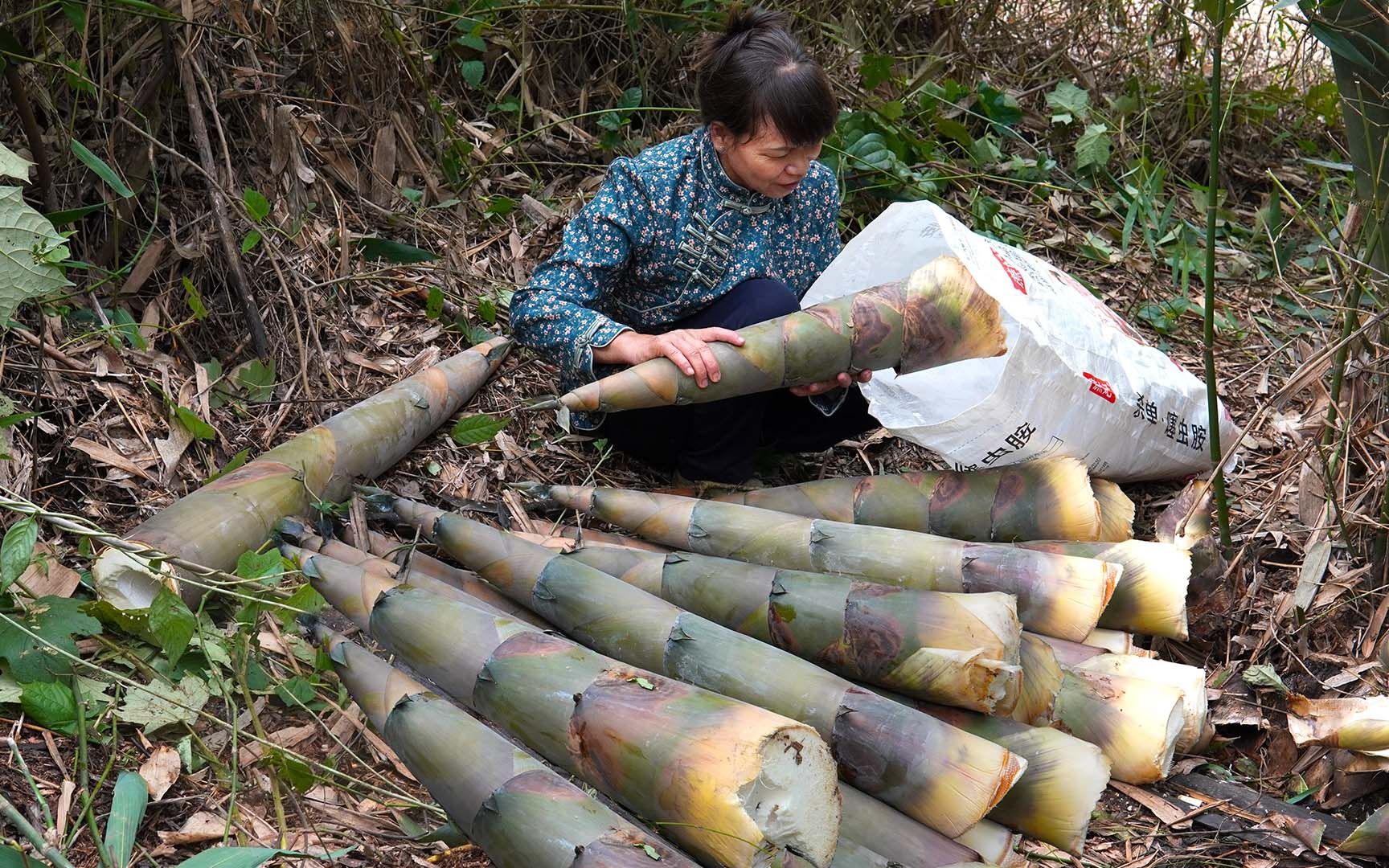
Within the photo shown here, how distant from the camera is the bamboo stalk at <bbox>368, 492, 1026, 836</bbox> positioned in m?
1.47

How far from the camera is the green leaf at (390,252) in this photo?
2.64 metres

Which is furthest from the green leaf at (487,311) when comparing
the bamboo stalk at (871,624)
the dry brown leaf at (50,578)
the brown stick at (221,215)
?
the dry brown leaf at (50,578)

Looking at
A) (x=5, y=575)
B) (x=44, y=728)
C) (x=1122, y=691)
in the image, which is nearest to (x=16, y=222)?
(x=5, y=575)

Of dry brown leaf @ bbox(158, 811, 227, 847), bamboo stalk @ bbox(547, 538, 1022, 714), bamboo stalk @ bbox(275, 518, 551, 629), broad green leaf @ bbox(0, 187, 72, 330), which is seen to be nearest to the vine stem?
bamboo stalk @ bbox(547, 538, 1022, 714)

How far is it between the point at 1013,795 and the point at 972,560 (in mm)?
391

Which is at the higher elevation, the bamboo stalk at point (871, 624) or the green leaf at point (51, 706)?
the bamboo stalk at point (871, 624)

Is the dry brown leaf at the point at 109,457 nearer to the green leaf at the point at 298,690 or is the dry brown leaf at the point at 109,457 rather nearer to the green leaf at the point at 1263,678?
the green leaf at the point at 298,690

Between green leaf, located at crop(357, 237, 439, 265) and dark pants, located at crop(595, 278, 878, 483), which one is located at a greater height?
green leaf, located at crop(357, 237, 439, 265)

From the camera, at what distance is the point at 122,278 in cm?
221

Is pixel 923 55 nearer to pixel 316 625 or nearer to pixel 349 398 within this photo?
pixel 349 398

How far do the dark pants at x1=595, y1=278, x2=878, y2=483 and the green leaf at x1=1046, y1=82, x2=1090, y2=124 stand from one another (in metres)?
1.56

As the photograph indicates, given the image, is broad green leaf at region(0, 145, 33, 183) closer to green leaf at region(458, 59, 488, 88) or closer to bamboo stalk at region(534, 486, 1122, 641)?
bamboo stalk at region(534, 486, 1122, 641)

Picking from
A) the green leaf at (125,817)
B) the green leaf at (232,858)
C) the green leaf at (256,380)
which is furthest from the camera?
the green leaf at (256,380)

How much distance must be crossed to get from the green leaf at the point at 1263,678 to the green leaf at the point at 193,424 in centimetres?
177
